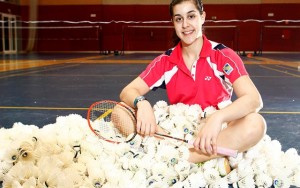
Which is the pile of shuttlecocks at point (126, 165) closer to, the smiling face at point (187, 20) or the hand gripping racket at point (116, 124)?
the hand gripping racket at point (116, 124)

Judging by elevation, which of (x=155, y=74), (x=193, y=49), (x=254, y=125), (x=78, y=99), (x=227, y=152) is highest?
(x=193, y=49)

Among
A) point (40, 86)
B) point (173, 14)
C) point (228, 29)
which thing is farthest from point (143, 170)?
point (228, 29)

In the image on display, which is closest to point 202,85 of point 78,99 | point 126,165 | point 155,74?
point 155,74

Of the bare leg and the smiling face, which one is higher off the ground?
the smiling face

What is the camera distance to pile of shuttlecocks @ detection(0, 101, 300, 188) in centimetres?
181

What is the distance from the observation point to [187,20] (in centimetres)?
229

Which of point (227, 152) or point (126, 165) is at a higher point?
point (227, 152)

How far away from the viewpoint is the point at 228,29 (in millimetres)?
20375

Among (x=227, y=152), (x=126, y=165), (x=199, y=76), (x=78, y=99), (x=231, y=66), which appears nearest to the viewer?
(x=227, y=152)

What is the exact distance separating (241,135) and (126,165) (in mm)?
633

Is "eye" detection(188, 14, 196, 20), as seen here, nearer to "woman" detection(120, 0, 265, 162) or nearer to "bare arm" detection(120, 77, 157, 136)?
"woman" detection(120, 0, 265, 162)

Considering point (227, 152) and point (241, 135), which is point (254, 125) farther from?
point (227, 152)

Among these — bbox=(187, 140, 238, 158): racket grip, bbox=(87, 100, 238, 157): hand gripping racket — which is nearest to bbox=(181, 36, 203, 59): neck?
bbox=(87, 100, 238, 157): hand gripping racket

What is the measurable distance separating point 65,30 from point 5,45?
3.33m
